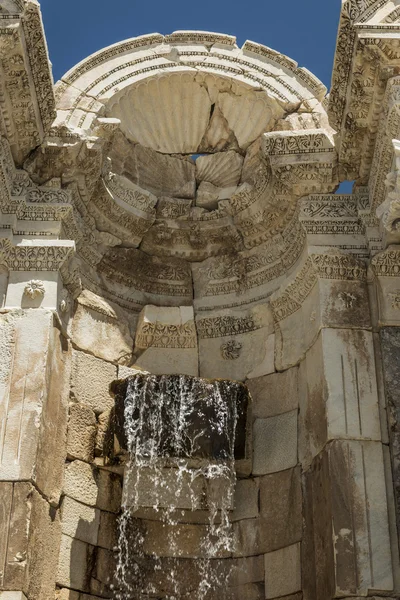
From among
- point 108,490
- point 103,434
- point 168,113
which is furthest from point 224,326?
point 168,113

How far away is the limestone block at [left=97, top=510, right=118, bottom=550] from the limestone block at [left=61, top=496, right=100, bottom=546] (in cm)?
5

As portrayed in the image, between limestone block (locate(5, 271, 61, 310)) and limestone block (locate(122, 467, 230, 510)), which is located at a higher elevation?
limestone block (locate(5, 271, 61, 310))

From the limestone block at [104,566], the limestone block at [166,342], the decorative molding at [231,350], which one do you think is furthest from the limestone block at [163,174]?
the limestone block at [104,566]

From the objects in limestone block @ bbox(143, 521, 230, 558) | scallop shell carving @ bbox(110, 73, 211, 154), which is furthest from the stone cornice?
limestone block @ bbox(143, 521, 230, 558)

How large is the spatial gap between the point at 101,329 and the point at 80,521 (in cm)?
196

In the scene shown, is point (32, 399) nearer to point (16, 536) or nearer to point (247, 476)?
point (16, 536)

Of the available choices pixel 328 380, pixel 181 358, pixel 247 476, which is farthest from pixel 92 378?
pixel 328 380

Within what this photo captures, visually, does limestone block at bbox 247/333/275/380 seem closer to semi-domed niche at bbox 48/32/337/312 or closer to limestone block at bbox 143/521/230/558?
semi-domed niche at bbox 48/32/337/312

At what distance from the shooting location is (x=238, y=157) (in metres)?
10.0

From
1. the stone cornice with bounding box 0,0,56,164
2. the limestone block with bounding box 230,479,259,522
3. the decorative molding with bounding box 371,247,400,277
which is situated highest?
the stone cornice with bounding box 0,0,56,164

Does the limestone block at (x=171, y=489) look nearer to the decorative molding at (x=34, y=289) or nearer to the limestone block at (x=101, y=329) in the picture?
the limestone block at (x=101, y=329)

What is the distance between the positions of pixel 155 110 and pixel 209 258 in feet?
6.07

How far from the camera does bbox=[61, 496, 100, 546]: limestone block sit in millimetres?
7719

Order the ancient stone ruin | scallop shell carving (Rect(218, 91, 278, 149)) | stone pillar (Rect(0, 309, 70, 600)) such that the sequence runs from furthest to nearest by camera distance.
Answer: scallop shell carving (Rect(218, 91, 278, 149)) → the ancient stone ruin → stone pillar (Rect(0, 309, 70, 600))
